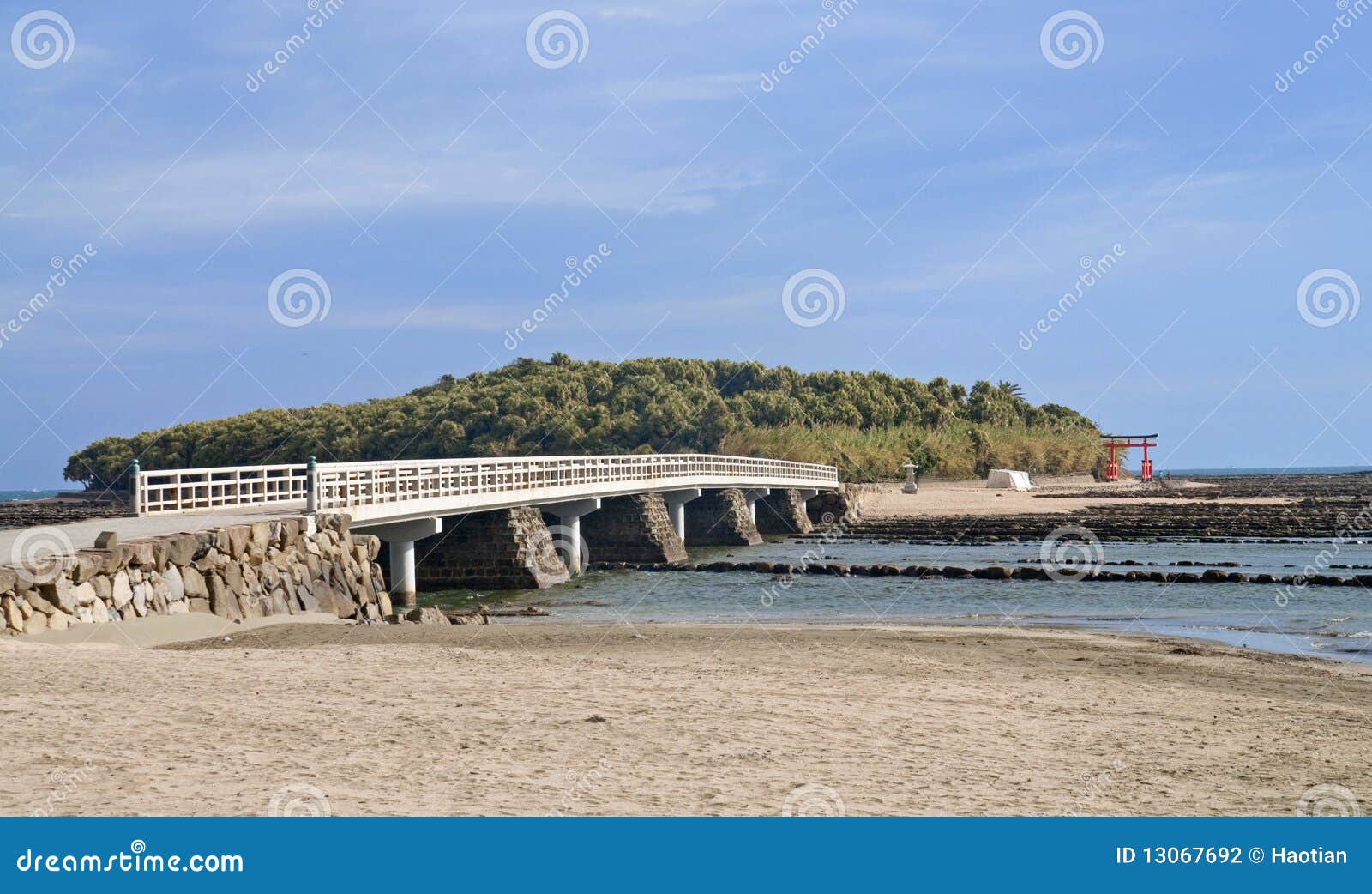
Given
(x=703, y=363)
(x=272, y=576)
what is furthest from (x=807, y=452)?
(x=272, y=576)

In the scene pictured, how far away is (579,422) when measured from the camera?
112 meters

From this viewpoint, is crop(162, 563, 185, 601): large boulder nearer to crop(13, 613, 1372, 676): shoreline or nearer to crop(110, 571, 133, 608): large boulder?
crop(13, 613, 1372, 676): shoreline

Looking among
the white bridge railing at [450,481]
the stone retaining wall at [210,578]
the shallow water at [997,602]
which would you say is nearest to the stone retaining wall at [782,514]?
the white bridge railing at [450,481]

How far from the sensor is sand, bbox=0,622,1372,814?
7.66 meters

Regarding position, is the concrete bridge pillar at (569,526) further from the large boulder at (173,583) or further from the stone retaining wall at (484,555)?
Answer: the large boulder at (173,583)

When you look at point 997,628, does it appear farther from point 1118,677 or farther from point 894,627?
point 1118,677

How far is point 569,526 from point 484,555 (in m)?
7.44

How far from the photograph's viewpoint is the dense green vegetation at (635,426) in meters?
101

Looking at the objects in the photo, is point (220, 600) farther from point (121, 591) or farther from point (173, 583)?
point (121, 591)

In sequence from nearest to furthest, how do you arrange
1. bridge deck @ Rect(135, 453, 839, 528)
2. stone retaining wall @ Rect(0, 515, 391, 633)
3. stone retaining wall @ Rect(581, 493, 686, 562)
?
stone retaining wall @ Rect(0, 515, 391, 633), bridge deck @ Rect(135, 453, 839, 528), stone retaining wall @ Rect(581, 493, 686, 562)

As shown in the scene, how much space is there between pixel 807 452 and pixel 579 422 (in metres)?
26.7

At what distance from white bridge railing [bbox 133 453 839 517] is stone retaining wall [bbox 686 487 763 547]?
907 mm

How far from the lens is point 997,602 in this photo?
92.2ft

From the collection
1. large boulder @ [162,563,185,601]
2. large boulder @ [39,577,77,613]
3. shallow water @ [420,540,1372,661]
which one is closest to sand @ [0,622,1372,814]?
large boulder @ [39,577,77,613]
